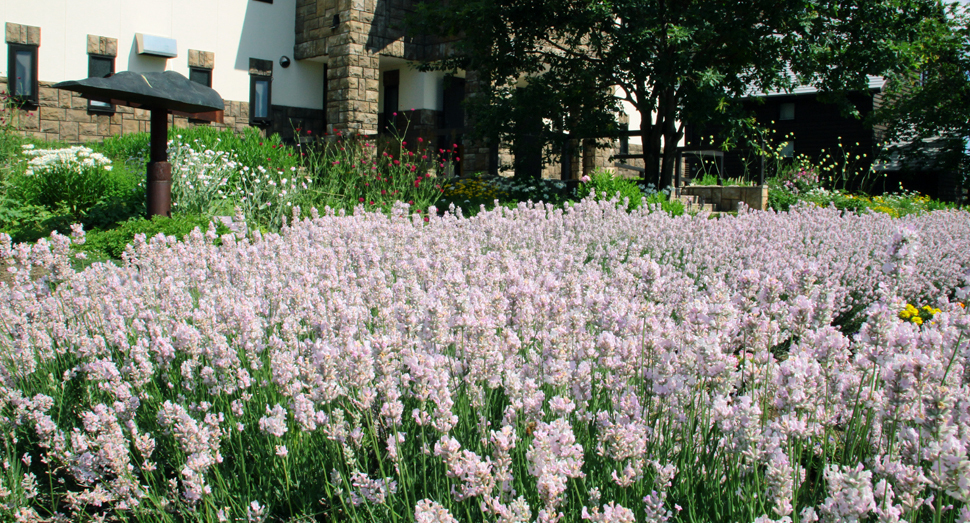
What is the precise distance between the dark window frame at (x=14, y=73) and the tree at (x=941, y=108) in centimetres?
2403

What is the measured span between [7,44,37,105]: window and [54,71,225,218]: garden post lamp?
23.3 feet

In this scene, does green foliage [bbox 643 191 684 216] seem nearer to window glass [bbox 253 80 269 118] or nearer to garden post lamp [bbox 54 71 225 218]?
garden post lamp [bbox 54 71 225 218]

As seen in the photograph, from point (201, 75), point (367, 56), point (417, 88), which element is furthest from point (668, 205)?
point (201, 75)

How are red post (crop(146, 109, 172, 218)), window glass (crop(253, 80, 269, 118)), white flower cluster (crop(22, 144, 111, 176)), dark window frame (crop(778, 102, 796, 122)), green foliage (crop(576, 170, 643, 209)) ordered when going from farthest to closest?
dark window frame (crop(778, 102, 796, 122)) → window glass (crop(253, 80, 269, 118)) → green foliage (crop(576, 170, 643, 209)) → white flower cluster (crop(22, 144, 111, 176)) → red post (crop(146, 109, 172, 218))

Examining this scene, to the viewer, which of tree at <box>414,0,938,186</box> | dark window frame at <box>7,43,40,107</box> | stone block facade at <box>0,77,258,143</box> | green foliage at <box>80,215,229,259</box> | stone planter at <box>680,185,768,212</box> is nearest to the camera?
green foliage at <box>80,215,229,259</box>

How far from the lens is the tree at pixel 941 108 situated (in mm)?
22438

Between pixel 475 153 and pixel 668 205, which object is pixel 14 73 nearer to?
pixel 475 153

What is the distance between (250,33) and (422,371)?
15995mm

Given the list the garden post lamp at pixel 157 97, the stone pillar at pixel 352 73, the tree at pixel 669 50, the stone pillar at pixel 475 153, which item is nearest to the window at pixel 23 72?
the stone pillar at pixel 352 73

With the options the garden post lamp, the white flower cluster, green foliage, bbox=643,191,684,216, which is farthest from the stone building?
the garden post lamp

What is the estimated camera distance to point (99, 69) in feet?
46.6

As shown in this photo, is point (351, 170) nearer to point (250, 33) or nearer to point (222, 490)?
point (250, 33)

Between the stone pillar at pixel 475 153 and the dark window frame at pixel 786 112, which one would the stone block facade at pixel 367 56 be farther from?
the dark window frame at pixel 786 112

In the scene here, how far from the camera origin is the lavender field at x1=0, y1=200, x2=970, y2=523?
5.40ft
